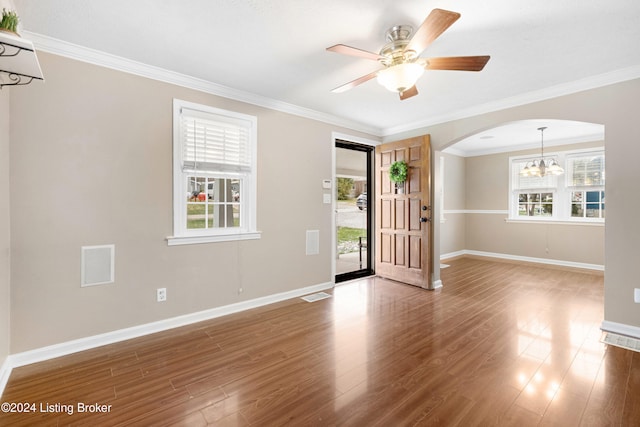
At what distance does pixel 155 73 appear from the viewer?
281cm

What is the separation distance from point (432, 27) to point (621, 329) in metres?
3.45

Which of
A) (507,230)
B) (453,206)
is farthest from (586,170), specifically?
(453,206)

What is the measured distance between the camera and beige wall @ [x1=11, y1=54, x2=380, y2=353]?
7.48 ft

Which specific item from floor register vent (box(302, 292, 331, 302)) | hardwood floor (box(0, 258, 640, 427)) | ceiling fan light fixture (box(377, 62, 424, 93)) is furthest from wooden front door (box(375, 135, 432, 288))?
ceiling fan light fixture (box(377, 62, 424, 93))

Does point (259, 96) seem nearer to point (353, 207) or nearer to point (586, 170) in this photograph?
point (353, 207)

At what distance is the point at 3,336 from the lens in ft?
6.77

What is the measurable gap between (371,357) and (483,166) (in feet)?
20.9

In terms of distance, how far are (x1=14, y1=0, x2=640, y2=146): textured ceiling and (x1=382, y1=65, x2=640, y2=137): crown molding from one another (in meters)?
0.01

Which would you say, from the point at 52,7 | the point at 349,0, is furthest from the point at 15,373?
the point at 349,0

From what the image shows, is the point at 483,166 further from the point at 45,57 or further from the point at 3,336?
the point at 3,336

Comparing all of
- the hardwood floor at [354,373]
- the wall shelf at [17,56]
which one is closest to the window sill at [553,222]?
the hardwood floor at [354,373]

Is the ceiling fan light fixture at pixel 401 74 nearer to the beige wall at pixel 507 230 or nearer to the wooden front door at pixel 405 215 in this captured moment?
the wooden front door at pixel 405 215

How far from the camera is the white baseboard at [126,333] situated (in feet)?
7.45

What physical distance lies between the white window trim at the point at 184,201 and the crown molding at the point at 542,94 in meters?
2.71
